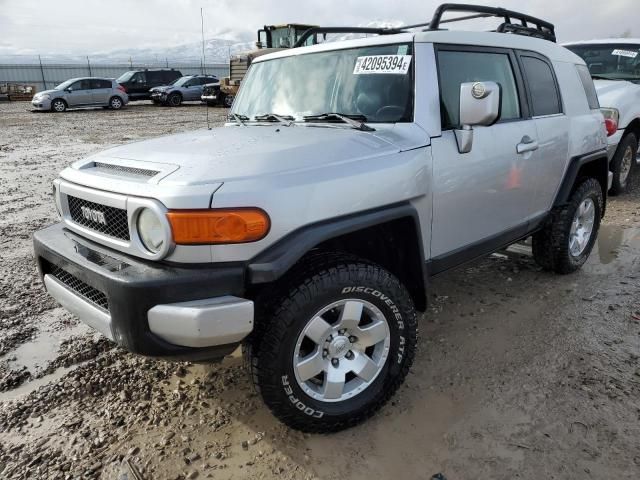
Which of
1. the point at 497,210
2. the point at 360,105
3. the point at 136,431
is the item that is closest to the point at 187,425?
the point at 136,431

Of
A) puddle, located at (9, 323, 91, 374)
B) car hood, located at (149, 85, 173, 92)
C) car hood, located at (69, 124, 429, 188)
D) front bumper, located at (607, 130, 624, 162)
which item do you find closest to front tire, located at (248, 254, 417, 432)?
car hood, located at (69, 124, 429, 188)

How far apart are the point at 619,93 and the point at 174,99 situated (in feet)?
70.0

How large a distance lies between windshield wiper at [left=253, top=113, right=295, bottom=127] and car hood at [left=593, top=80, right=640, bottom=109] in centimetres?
535

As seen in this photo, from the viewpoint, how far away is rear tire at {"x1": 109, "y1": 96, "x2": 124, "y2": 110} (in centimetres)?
2273

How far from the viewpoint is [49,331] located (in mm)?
3541

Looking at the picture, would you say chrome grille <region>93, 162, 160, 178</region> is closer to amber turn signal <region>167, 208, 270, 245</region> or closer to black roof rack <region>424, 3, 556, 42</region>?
amber turn signal <region>167, 208, 270, 245</region>

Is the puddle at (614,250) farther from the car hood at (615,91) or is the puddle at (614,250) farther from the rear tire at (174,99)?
the rear tire at (174,99)

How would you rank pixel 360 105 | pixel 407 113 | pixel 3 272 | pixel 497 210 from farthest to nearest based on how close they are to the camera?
pixel 3 272 → pixel 497 210 → pixel 360 105 → pixel 407 113

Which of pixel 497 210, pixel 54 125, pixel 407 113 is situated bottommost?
pixel 54 125

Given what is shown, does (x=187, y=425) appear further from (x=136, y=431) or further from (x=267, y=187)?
(x=267, y=187)

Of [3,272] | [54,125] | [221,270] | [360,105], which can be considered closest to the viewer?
[221,270]

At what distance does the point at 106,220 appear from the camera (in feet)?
7.77

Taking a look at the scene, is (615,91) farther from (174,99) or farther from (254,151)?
(174,99)

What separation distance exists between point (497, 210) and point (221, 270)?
80.0 inches
